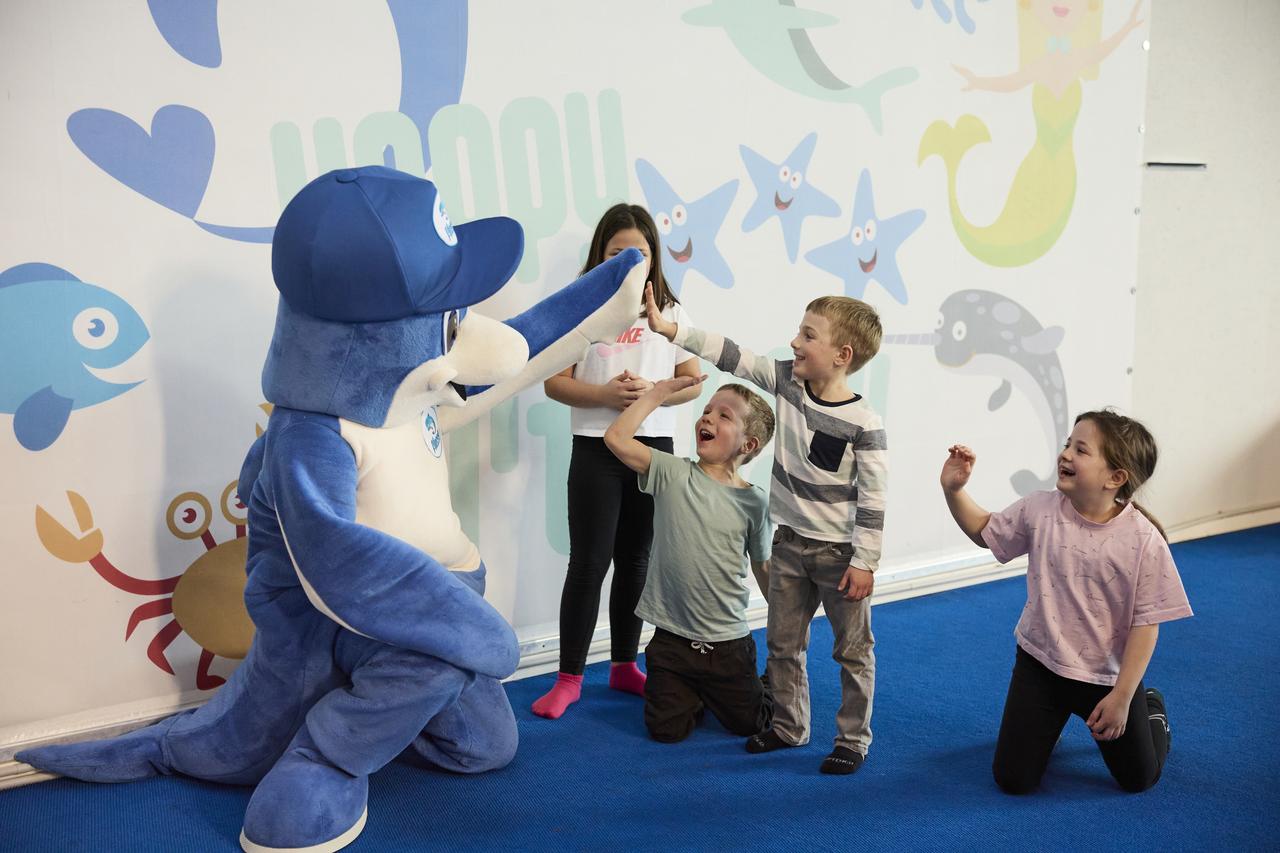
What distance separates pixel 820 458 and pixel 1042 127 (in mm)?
2160

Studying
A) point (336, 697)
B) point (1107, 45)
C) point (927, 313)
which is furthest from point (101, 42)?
point (1107, 45)

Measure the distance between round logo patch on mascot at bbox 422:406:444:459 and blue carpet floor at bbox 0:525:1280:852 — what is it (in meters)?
0.70

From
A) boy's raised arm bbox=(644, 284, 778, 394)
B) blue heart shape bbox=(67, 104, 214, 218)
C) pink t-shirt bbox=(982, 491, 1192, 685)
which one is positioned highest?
blue heart shape bbox=(67, 104, 214, 218)

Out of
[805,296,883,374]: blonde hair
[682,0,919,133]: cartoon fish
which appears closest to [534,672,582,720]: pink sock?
[805,296,883,374]: blonde hair

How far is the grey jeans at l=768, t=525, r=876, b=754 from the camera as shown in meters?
2.41

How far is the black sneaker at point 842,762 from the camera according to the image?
237 centimetres

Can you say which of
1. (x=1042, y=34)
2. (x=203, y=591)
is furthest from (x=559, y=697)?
(x=1042, y=34)

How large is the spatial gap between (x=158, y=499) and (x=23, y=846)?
2.48ft

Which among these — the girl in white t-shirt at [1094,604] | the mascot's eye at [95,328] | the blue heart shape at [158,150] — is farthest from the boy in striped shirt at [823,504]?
the mascot's eye at [95,328]

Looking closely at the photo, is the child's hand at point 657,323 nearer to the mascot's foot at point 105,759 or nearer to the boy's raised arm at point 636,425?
the boy's raised arm at point 636,425

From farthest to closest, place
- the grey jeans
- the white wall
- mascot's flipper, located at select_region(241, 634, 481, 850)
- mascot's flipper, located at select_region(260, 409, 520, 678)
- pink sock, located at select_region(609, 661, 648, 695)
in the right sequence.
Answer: the white wall, pink sock, located at select_region(609, 661, 648, 695), the grey jeans, mascot's flipper, located at select_region(241, 634, 481, 850), mascot's flipper, located at select_region(260, 409, 520, 678)

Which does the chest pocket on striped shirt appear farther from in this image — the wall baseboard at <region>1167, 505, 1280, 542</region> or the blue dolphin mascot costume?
the wall baseboard at <region>1167, 505, 1280, 542</region>

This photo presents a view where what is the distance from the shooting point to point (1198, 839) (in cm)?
210

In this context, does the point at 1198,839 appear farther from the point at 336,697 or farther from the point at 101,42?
the point at 101,42
